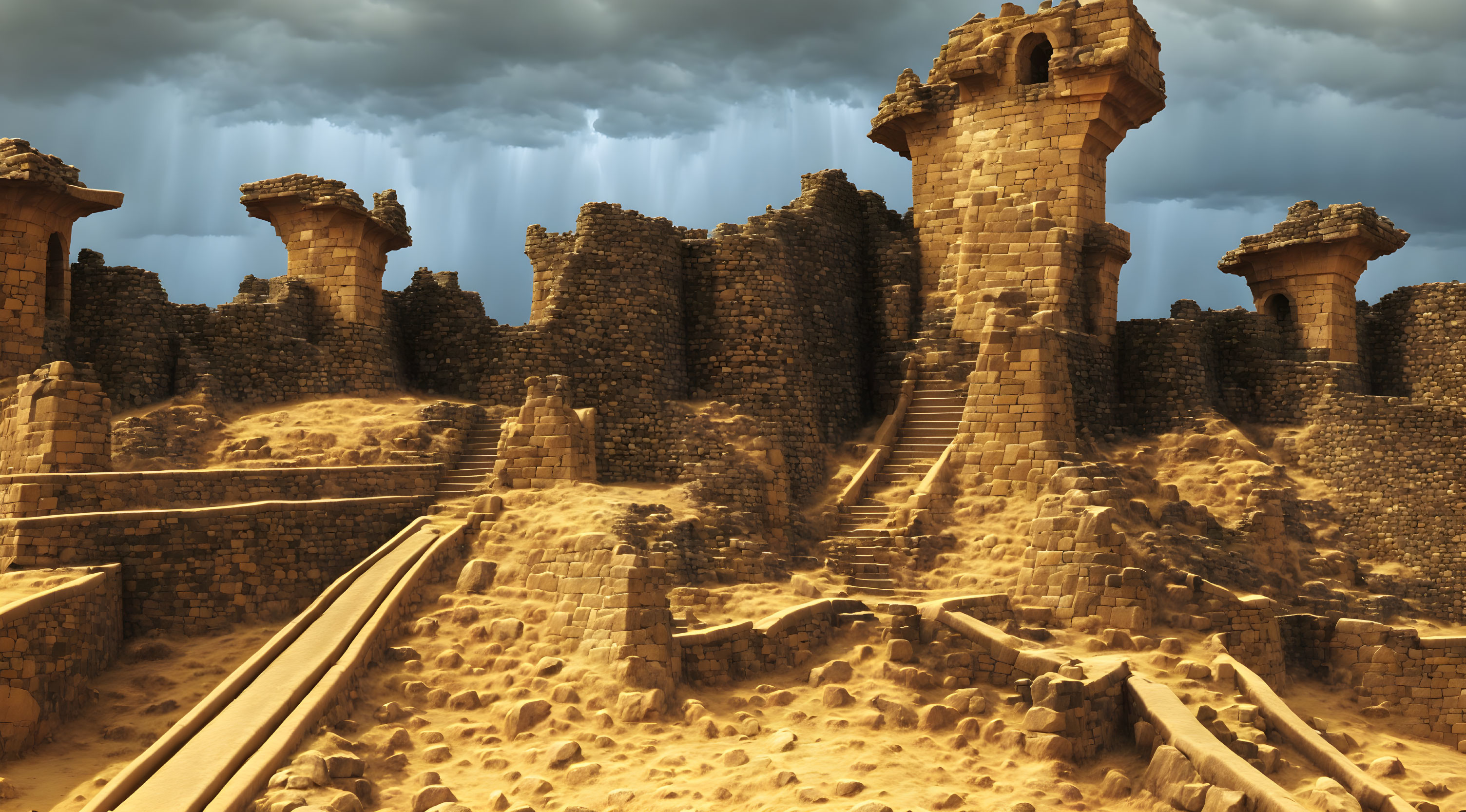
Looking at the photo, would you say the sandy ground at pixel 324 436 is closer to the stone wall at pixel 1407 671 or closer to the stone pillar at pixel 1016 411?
the stone pillar at pixel 1016 411

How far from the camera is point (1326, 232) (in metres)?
28.9

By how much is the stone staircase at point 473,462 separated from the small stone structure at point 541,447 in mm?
616

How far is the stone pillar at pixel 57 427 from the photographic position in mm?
19391

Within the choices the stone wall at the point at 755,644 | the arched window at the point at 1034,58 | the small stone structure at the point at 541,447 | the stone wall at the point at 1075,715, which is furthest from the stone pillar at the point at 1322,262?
the small stone structure at the point at 541,447

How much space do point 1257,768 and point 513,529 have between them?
10.7 m

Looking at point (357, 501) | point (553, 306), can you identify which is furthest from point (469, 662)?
point (553, 306)

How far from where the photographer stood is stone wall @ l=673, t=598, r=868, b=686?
1741 cm

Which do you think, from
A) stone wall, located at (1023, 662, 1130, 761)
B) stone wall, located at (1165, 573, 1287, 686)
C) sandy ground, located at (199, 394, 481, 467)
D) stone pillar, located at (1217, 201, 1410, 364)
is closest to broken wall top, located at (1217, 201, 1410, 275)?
stone pillar, located at (1217, 201, 1410, 364)

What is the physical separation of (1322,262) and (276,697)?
24.1 metres

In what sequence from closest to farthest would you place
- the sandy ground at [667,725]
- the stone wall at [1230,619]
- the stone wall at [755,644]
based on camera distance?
the sandy ground at [667,725] → the stone wall at [755,644] → the stone wall at [1230,619]

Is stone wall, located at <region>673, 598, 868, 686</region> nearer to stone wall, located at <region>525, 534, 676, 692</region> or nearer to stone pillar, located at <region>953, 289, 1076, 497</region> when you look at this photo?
stone wall, located at <region>525, 534, 676, 692</region>

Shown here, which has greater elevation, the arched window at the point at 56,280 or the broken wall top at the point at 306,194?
the broken wall top at the point at 306,194

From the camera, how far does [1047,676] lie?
16.4 metres

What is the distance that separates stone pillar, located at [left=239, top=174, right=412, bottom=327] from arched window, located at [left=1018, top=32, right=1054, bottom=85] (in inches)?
530
